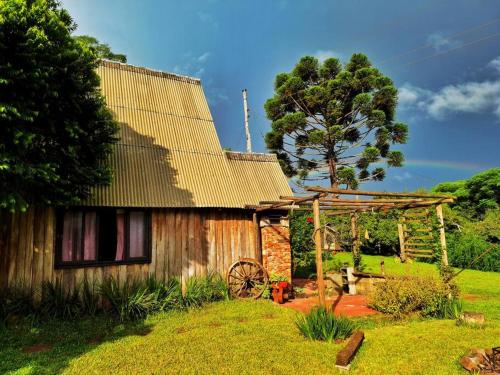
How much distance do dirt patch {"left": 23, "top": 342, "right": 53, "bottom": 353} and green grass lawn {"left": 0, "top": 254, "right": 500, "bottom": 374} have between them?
4.4 inches

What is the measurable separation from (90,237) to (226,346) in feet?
16.2

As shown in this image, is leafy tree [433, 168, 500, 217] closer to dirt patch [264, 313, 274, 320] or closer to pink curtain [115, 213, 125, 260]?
dirt patch [264, 313, 274, 320]

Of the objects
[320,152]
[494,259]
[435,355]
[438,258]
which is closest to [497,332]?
[435,355]

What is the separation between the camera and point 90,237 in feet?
28.9

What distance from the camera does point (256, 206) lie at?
10.7m

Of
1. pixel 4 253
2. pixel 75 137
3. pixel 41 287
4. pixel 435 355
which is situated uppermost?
pixel 75 137

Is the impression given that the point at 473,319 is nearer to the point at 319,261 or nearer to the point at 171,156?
the point at 319,261

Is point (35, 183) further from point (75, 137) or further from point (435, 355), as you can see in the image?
point (435, 355)

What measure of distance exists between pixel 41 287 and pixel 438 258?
10.7 meters

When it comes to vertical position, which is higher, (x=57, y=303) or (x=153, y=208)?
(x=153, y=208)

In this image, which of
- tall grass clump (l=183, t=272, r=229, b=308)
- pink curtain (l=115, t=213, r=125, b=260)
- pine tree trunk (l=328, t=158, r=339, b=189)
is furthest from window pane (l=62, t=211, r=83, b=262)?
pine tree trunk (l=328, t=158, r=339, b=189)

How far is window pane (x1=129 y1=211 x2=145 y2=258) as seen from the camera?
937 cm

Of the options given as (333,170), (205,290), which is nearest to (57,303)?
(205,290)

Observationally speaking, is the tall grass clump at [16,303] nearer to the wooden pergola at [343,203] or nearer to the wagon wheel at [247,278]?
the wagon wheel at [247,278]
